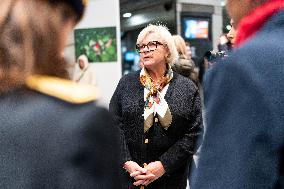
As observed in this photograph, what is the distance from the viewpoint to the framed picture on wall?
938cm

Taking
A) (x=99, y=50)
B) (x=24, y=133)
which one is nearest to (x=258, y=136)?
(x=24, y=133)

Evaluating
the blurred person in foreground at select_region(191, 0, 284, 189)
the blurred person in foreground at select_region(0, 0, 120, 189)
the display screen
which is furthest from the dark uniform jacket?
the display screen

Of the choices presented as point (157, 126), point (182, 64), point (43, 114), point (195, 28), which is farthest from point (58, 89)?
point (195, 28)

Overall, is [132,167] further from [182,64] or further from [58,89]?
[58,89]

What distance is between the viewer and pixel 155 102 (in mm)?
3232

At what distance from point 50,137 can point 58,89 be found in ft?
0.39

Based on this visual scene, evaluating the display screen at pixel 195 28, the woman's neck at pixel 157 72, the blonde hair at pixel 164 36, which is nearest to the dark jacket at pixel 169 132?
the woman's neck at pixel 157 72

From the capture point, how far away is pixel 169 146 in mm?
3225

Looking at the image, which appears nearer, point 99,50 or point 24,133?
point 24,133

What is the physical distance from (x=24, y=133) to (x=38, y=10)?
0.29 m

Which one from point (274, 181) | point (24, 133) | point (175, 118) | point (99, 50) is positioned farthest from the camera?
point (99, 50)

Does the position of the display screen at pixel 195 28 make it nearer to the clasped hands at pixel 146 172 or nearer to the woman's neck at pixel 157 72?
the woman's neck at pixel 157 72

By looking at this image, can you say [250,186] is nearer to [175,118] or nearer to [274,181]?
[274,181]

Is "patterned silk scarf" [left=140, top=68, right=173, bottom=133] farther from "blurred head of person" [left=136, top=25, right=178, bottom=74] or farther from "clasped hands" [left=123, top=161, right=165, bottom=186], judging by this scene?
"clasped hands" [left=123, top=161, right=165, bottom=186]
